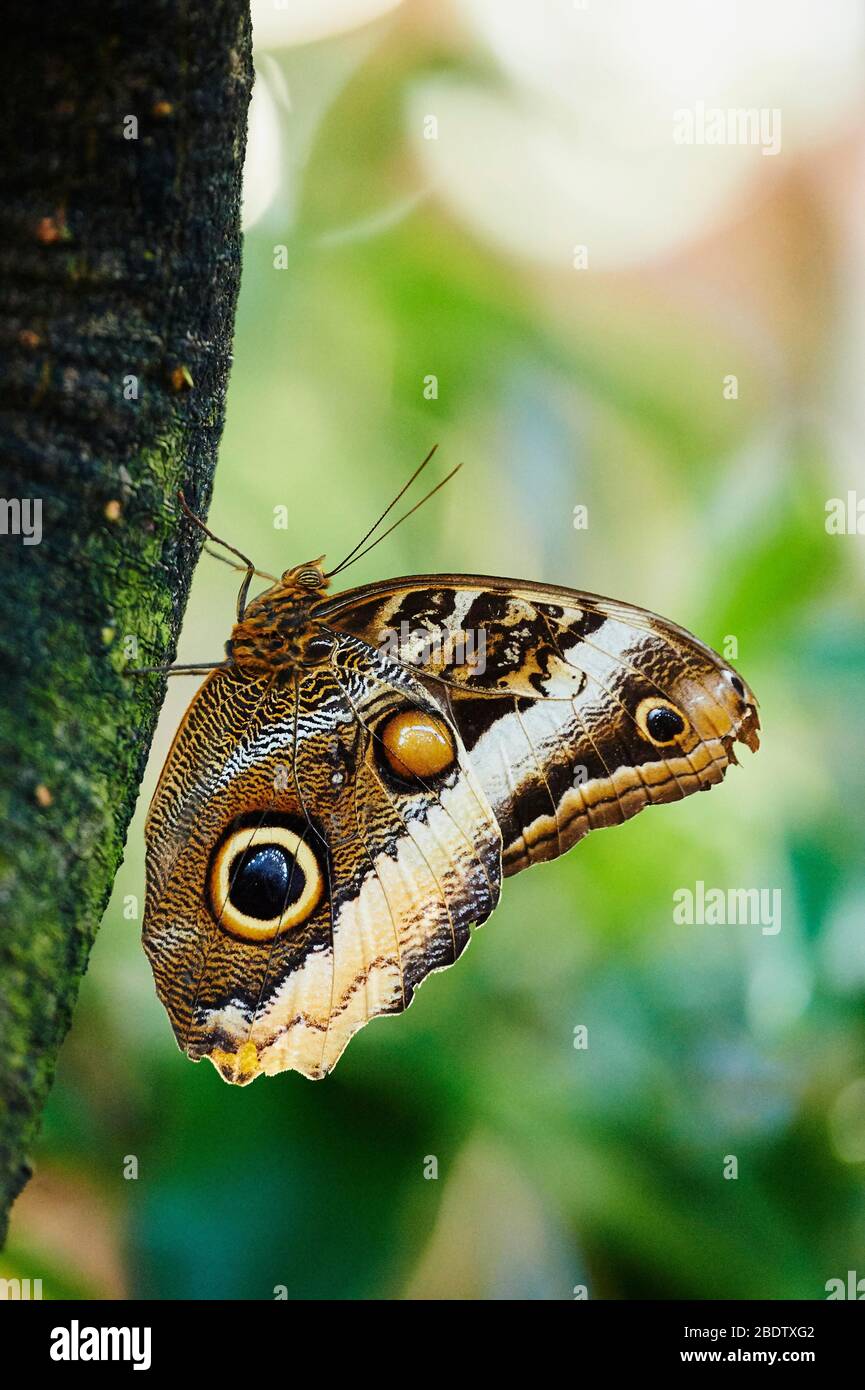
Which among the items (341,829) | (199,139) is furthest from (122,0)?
(341,829)

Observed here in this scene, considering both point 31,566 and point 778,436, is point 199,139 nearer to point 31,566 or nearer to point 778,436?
point 31,566

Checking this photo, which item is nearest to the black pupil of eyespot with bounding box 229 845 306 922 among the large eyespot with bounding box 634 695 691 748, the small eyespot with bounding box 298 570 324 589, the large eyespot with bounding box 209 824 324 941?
the large eyespot with bounding box 209 824 324 941

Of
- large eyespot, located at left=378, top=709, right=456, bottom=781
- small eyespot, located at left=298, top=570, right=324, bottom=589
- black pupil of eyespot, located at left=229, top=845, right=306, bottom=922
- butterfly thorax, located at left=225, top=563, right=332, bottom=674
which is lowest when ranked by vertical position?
black pupil of eyespot, located at left=229, top=845, right=306, bottom=922

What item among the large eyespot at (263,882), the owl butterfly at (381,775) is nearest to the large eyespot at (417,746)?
the owl butterfly at (381,775)

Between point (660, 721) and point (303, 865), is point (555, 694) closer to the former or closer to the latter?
point (660, 721)

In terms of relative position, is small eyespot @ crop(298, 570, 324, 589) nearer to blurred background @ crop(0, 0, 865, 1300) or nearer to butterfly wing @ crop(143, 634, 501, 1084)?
butterfly wing @ crop(143, 634, 501, 1084)

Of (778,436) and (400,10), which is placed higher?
(400,10)
